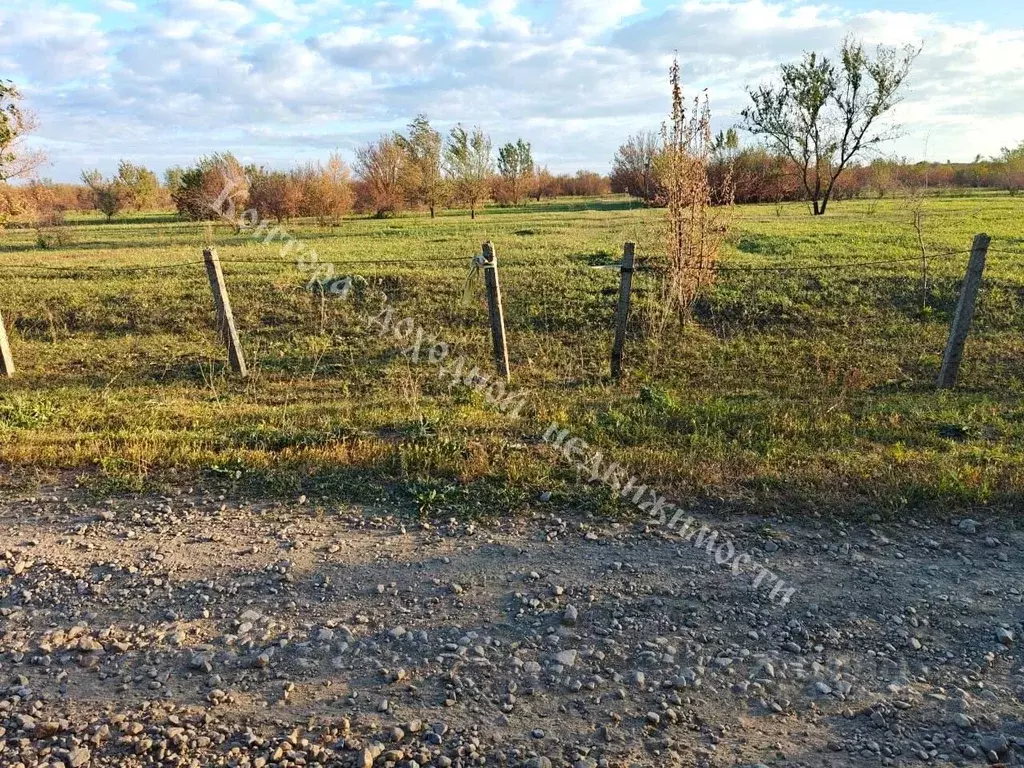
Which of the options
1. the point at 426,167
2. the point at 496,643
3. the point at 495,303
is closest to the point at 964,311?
the point at 495,303

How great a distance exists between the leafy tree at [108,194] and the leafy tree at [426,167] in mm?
18383

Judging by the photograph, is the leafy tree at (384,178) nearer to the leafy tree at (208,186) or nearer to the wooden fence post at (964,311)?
the leafy tree at (208,186)

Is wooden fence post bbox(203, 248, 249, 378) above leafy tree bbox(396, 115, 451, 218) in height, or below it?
below

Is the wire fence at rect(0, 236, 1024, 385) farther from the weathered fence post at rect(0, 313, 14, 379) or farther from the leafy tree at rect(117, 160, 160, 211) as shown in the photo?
the leafy tree at rect(117, 160, 160, 211)

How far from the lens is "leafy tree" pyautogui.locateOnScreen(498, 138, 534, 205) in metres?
58.5

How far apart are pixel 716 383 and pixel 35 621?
704 cm

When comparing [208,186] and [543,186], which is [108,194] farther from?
[543,186]

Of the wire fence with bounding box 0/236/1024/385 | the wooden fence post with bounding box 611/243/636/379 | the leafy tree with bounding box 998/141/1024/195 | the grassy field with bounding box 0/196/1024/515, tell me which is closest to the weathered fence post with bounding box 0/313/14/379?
the wire fence with bounding box 0/236/1024/385

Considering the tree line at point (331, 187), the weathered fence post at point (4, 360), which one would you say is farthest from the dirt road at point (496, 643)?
the tree line at point (331, 187)

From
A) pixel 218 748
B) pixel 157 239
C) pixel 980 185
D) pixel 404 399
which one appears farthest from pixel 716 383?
pixel 980 185

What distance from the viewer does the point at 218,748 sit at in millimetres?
2463

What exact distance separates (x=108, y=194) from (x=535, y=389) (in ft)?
150

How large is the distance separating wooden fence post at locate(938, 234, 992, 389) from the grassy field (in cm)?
28

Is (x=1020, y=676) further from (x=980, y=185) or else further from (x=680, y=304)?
(x=980, y=185)
